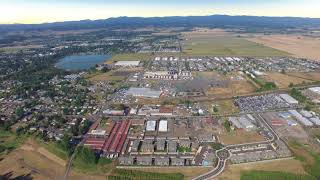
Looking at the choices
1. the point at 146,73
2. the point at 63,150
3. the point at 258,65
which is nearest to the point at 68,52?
the point at 146,73

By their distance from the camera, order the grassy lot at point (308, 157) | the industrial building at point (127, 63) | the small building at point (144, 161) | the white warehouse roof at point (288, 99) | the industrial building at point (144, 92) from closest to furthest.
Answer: the grassy lot at point (308, 157)
the small building at point (144, 161)
the white warehouse roof at point (288, 99)
the industrial building at point (144, 92)
the industrial building at point (127, 63)

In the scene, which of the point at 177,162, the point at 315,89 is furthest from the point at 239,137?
the point at 315,89

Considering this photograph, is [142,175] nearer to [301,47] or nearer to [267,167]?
[267,167]

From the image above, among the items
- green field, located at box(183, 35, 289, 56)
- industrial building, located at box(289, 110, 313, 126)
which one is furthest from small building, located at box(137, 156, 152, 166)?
green field, located at box(183, 35, 289, 56)

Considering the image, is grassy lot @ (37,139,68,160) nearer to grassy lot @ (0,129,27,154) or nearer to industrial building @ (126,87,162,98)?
grassy lot @ (0,129,27,154)

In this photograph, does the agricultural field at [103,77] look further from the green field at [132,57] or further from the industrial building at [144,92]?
the green field at [132,57]

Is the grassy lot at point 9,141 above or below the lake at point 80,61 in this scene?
below

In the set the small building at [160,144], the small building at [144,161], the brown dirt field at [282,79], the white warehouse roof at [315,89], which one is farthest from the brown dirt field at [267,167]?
the brown dirt field at [282,79]
